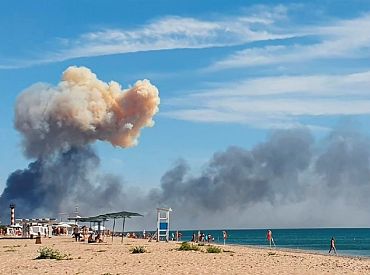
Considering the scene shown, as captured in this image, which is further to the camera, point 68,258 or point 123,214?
point 123,214

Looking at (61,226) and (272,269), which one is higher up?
(61,226)

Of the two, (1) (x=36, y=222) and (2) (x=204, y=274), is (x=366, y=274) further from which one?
(1) (x=36, y=222)

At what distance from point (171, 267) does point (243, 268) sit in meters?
3.07

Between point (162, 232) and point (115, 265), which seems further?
point (162, 232)

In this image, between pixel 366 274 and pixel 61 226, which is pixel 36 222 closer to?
pixel 61 226

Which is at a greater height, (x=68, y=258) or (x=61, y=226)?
(x=61, y=226)

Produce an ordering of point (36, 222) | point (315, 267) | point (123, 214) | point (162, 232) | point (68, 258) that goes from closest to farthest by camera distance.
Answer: point (315, 267), point (68, 258), point (123, 214), point (162, 232), point (36, 222)

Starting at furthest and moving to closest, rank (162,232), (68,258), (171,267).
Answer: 1. (162,232)
2. (68,258)
3. (171,267)

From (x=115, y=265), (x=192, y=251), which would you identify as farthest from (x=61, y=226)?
(x=115, y=265)

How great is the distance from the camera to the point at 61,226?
9331cm

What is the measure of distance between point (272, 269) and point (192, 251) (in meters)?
12.2

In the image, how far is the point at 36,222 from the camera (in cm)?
9269

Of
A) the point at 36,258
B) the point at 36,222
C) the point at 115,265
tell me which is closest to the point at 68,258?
the point at 36,258

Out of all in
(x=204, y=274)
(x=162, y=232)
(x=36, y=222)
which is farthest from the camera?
(x=36, y=222)
